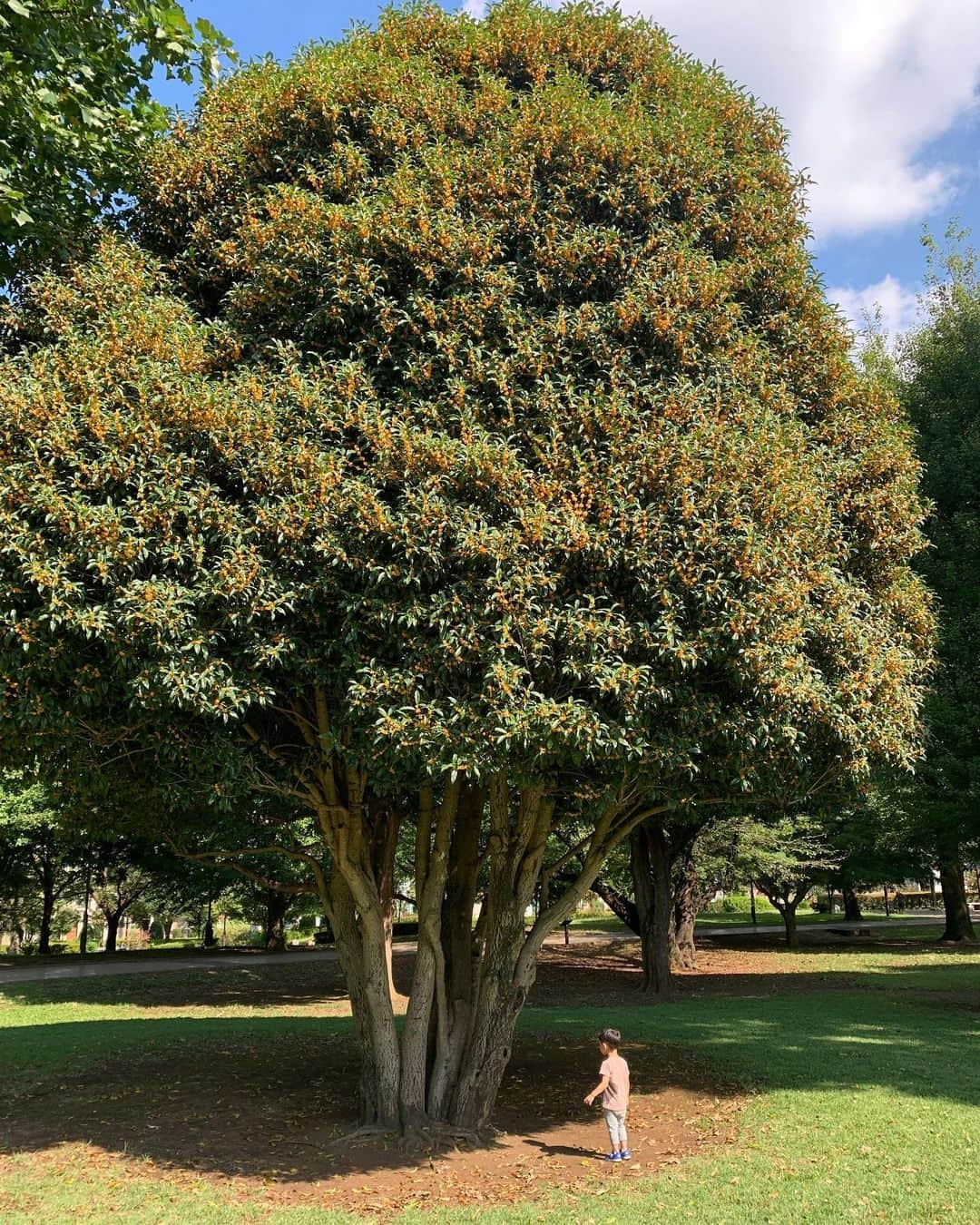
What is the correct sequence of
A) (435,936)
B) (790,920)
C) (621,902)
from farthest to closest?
(790,920)
(621,902)
(435,936)

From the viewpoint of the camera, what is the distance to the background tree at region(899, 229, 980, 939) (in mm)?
14758

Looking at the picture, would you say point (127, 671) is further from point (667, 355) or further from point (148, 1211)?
point (667, 355)

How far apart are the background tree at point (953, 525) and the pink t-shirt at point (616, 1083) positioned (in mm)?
8322

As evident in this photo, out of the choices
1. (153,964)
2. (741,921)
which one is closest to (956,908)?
(741,921)

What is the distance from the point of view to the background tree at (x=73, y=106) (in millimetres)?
7867

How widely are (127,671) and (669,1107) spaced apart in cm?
745

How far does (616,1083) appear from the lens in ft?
26.0

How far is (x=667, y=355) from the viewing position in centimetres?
800

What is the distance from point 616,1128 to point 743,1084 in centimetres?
347

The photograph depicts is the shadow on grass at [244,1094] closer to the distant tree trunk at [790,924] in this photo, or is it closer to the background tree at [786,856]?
the background tree at [786,856]

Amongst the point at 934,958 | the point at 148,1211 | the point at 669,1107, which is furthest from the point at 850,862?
the point at 148,1211

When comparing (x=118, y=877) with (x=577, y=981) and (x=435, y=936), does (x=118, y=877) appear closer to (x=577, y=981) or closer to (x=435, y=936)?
(x=577, y=981)

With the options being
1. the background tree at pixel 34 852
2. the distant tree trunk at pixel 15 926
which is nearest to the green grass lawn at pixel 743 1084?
the background tree at pixel 34 852

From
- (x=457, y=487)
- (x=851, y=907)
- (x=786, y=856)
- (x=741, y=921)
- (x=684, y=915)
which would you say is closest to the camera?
(x=457, y=487)
